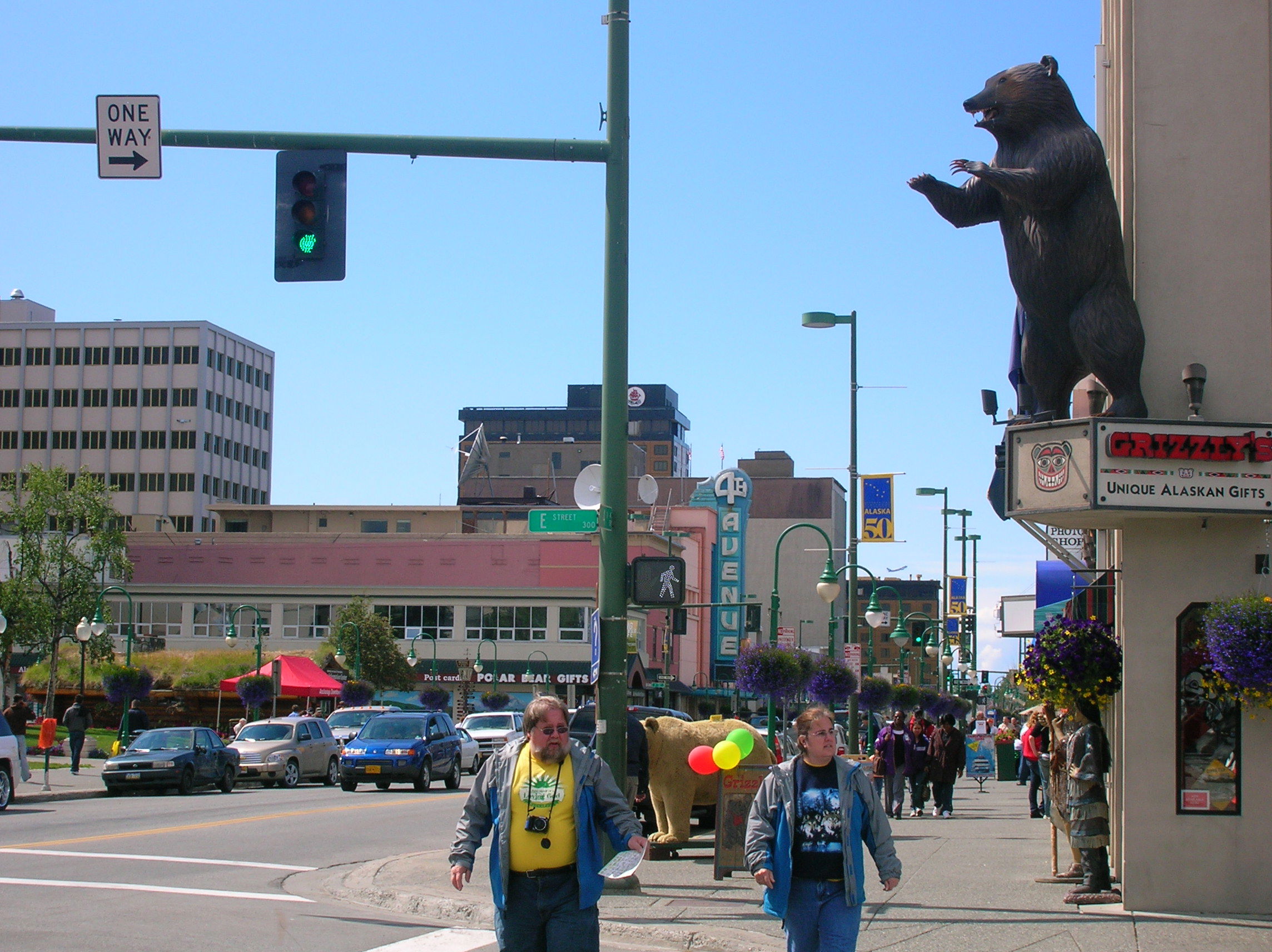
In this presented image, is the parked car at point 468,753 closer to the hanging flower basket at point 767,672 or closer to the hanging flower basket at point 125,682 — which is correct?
the hanging flower basket at point 767,672

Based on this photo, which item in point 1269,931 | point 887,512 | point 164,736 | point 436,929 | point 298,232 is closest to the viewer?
point 1269,931

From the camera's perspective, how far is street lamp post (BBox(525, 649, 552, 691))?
8009 centimetres

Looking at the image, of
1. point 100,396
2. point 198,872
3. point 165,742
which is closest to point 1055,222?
point 198,872

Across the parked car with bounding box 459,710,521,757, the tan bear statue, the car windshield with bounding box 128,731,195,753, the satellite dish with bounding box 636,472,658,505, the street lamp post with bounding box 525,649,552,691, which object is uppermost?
the satellite dish with bounding box 636,472,658,505

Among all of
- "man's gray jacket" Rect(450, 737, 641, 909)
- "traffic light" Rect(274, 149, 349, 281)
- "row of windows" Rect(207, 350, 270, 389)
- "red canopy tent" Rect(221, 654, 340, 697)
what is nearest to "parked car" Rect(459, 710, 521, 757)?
"red canopy tent" Rect(221, 654, 340, 697)

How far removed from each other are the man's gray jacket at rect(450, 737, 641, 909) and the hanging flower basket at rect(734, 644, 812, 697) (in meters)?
18.0

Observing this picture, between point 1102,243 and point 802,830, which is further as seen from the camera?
point 1102,243

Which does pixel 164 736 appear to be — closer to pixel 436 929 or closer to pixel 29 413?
pixel 436 929

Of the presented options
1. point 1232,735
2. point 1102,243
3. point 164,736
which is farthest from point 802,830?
point 164,736

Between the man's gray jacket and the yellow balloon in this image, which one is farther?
the yellow balloon

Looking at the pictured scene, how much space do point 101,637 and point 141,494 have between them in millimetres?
51674

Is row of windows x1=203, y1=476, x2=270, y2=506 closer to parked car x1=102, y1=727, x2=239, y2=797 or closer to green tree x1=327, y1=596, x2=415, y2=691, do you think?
green tree x1=327, y1=596, x2=415, y2=691

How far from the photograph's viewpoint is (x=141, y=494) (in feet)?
358

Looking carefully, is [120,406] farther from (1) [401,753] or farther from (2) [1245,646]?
(2) [1245,646]
